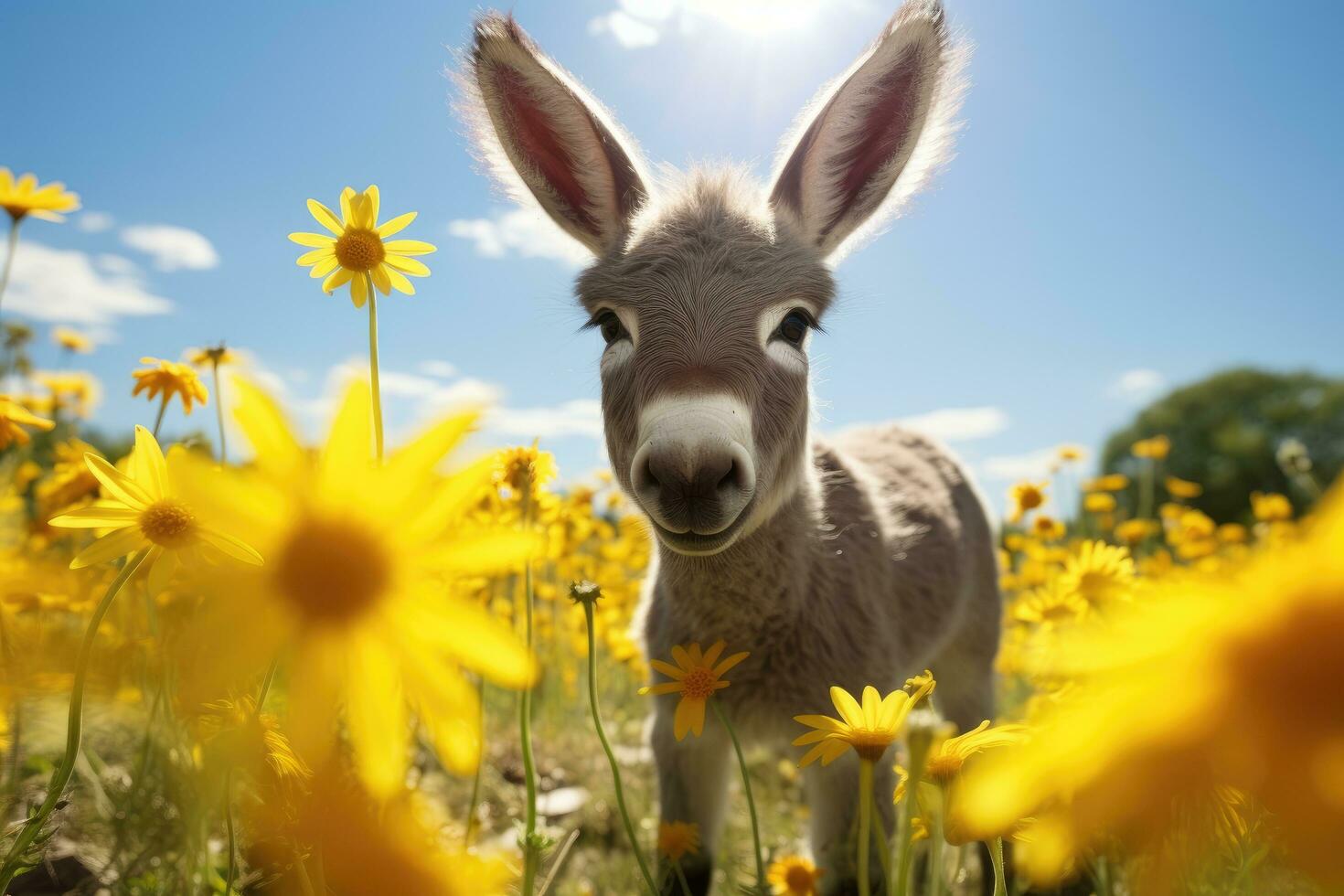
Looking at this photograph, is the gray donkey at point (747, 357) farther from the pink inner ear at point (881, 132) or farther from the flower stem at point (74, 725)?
the flower stem at point (74, 725)

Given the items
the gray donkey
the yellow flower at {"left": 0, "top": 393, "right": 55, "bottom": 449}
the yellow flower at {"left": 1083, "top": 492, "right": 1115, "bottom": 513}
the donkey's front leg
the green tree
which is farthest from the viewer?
the green tree

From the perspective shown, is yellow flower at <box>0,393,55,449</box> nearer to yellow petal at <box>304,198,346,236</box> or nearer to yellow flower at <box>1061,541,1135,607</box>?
yellow petal at <box>304,198,346,236</box>

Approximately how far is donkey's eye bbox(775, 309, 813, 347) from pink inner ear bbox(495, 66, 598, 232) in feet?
3.34

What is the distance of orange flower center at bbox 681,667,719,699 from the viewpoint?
1.41 meters

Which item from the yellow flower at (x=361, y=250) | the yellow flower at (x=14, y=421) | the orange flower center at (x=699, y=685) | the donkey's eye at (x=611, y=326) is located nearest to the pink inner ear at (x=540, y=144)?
the donkey's eye at (x=611, y=326)

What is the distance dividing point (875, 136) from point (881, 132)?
0.11 ft

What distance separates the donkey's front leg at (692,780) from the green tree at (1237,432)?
1029 inches

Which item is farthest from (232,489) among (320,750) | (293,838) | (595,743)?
(595,743)

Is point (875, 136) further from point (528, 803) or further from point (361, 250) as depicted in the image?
point (528, 803)

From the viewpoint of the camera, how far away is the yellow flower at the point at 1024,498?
14.2ft

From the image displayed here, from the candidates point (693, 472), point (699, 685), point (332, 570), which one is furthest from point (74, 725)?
point (693, 472)

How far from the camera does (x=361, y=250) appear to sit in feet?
5.03

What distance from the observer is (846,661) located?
2.47 meters

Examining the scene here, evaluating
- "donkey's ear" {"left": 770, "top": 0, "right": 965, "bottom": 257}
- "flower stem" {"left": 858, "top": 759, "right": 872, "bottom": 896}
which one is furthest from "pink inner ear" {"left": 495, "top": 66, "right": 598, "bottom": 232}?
"flower stem" {"left": 858, "top": 759, "right": 872, "bottom": 896}
